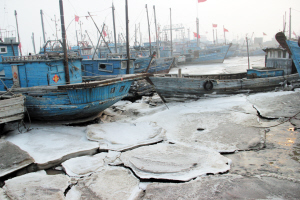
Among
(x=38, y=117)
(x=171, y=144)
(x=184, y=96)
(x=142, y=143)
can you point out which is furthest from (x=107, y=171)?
(x=184, y=96)

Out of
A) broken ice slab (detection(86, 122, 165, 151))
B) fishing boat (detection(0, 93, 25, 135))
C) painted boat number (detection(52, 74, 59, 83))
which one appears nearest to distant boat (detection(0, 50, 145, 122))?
painted boat number (detection(52, 74, 59, 83))

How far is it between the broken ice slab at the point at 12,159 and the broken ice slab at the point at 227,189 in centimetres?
296

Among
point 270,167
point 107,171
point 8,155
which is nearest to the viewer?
point 270,167

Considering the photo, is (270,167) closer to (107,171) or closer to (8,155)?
(107,171)

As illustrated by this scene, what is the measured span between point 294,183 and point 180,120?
15.1ft

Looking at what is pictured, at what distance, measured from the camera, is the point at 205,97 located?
11.3 meters

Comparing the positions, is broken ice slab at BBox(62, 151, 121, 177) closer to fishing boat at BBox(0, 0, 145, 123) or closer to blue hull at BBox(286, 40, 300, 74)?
fishing boat at BBox(0, 0, 145, 123)

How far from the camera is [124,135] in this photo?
709 centimetres

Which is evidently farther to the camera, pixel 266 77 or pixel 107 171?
pixel 266 77

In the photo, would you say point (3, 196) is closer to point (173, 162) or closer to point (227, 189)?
point (173, 162)

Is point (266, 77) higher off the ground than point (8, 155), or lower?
higher

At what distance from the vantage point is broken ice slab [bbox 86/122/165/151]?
20.9 ft

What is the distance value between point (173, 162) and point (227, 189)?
1.35 metres

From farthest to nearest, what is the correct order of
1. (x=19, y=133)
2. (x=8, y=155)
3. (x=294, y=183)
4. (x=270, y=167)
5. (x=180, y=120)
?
(x=180, y=120) < (x=19, y=133) < (x=8, y=155) < (x=270, y=167) < (x=294, y=183)
